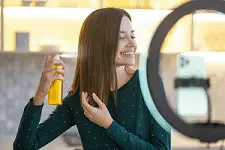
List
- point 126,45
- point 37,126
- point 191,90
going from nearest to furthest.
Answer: point 191,90 < point 126,45 < point 37,126

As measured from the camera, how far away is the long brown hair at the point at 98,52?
73 centimetres

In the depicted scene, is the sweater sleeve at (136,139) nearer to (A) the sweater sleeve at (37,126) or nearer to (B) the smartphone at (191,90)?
(A) the sweater sleeve at (37,126)

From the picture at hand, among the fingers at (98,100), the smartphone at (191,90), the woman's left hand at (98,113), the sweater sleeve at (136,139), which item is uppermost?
the smartphone at (191,90)

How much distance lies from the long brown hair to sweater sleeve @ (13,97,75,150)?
0.08m

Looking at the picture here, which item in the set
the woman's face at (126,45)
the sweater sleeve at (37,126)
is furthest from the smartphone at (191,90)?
the sweater sleeve at (37,126)

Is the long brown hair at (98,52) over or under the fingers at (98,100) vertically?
over

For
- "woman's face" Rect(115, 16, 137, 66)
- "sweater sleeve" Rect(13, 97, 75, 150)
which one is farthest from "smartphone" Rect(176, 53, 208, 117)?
"sweater sleeve" Rect(13, 97, 75, 150)

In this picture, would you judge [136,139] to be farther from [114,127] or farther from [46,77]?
[46,77]

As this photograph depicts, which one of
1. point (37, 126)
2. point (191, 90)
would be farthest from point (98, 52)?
point (191, 90)

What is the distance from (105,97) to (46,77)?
0.11 metres

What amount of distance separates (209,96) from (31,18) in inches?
52.9

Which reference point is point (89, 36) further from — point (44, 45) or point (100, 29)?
point (44, 45)

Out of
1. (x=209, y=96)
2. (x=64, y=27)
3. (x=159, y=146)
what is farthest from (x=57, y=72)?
(x=64, y=27)

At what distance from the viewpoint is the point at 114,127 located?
0.74 metres
